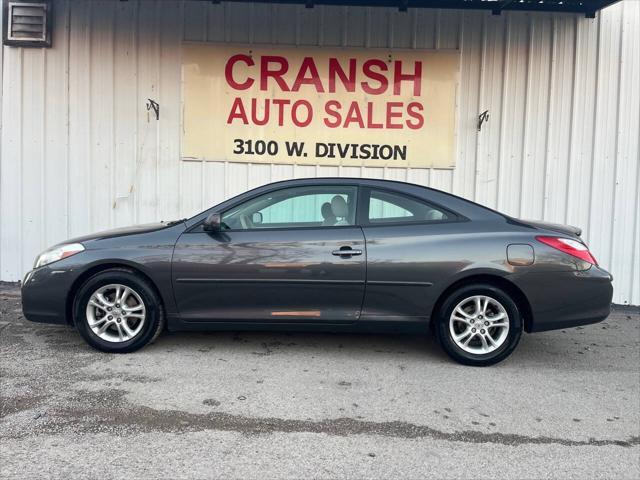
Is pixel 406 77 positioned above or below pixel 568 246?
above

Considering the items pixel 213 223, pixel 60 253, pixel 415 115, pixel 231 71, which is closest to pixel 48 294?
pixel 60 253

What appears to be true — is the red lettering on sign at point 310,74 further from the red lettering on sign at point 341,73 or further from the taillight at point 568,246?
the taillight at point 568,246

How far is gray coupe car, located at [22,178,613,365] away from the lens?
490 cm

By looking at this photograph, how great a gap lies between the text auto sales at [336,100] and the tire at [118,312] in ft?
10.9

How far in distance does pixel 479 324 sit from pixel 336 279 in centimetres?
127

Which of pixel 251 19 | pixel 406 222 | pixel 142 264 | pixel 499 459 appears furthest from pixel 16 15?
pixel 499 459

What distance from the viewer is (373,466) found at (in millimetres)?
3350

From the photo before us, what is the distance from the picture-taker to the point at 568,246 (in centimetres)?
495

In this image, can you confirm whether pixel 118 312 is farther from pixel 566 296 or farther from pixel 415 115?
pixel 415 115

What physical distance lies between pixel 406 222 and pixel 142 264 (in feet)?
7.42

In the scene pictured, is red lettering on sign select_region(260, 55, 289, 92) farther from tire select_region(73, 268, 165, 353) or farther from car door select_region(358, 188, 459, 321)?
tire select_region(73, 268, 165, 353)

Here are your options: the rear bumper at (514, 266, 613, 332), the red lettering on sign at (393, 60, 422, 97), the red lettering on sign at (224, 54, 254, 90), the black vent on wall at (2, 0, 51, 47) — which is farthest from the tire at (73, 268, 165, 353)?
the red lettering on sign at (393, 60, 422, 97)

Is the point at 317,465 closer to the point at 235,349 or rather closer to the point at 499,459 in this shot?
the point at 499,459

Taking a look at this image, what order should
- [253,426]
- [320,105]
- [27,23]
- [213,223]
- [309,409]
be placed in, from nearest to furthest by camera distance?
1. [253,426]
2. [309,409]
3. [213,223]
4. [27,23]
5. [320,105]
